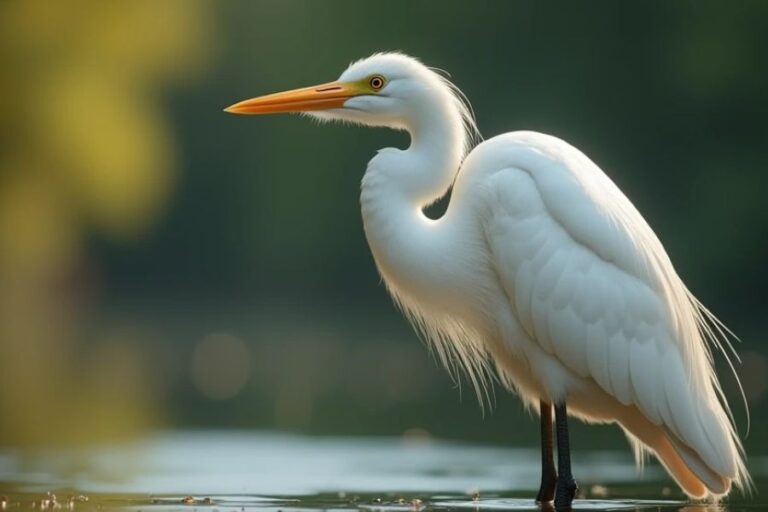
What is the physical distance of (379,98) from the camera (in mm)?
8789

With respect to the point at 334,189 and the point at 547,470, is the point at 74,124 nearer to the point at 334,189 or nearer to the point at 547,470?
the point at 334,189

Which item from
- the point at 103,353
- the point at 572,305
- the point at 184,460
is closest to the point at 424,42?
the point at 103,353

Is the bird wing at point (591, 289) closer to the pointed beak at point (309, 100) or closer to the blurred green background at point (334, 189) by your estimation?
the pointed beak at point (309, 100)

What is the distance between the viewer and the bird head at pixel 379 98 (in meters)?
8.70

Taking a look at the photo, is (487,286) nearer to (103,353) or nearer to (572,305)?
(572,305)

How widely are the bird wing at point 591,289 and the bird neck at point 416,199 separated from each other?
0.31 m

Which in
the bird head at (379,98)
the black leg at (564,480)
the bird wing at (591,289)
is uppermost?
the bird head at (379,98)

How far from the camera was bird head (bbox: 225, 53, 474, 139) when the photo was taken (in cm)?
870

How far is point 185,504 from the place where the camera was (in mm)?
8102

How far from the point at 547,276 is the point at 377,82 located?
146cm

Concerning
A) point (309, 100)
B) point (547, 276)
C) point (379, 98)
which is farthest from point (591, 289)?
point (309, 100)

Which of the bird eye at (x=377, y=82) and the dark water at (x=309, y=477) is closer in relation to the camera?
the dark water at (x=309, y=477)

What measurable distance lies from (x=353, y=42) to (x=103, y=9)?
13492mm

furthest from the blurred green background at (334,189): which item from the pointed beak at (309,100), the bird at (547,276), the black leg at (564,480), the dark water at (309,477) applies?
the black leg at (564,480)
